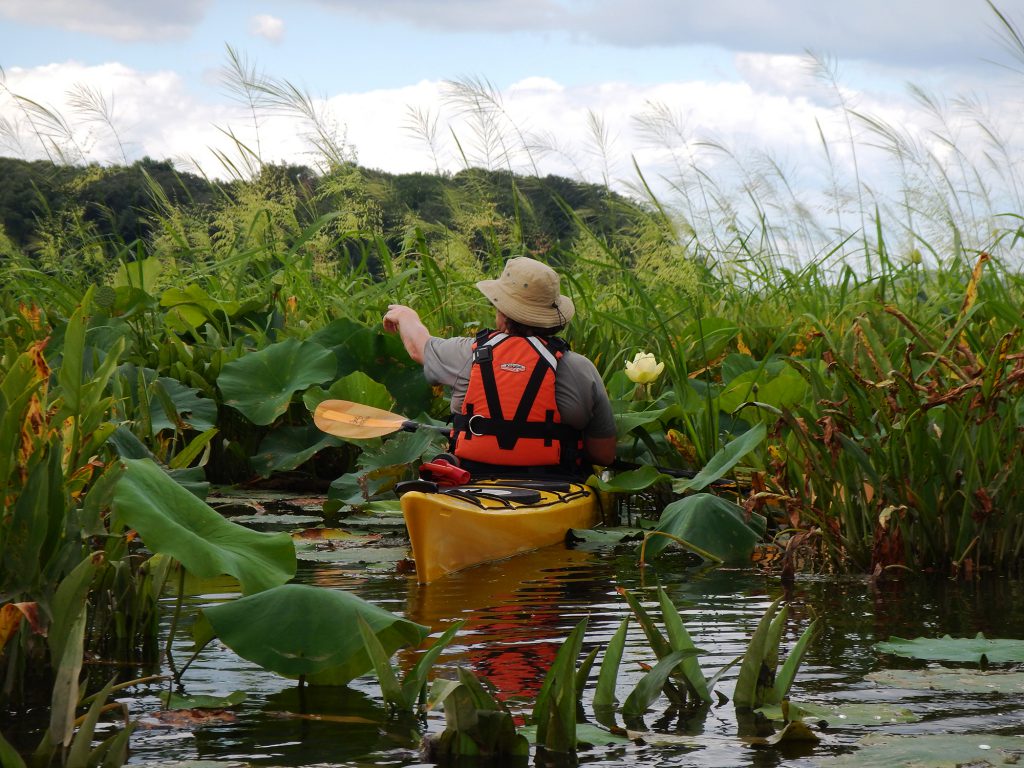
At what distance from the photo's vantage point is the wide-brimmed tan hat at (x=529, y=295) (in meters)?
5.21

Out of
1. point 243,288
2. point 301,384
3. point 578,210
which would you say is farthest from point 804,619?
point 243,288

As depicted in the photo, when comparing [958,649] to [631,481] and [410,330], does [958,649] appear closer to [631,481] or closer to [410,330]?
[631,481]

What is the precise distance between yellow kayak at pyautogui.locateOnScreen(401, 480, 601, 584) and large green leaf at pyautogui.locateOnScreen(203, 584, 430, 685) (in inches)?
66.3

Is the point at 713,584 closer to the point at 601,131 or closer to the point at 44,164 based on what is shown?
the point at 601,131

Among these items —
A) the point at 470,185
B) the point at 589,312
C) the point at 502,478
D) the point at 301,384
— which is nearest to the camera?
the point at 502,478

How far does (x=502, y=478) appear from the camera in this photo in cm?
498

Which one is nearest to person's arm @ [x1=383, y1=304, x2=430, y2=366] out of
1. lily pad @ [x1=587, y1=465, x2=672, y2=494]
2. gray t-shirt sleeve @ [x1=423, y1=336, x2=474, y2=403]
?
gray t-shirt sleeve @ [x1=423, y1=336, x2=474, y2=403]

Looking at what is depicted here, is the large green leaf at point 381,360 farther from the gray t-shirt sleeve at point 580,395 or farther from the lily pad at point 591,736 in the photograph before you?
the lily pad at point 591,736

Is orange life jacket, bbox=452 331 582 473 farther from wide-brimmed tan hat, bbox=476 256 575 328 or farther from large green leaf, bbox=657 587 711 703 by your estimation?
large green leaf, bbox=657 587 711 703

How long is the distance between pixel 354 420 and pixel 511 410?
2.20 ft

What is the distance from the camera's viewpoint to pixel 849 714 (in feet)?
7.23

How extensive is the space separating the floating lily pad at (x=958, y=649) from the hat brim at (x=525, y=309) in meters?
2.67

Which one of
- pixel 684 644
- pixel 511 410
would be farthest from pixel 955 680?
pixel 511 410

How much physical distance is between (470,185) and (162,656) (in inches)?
208
